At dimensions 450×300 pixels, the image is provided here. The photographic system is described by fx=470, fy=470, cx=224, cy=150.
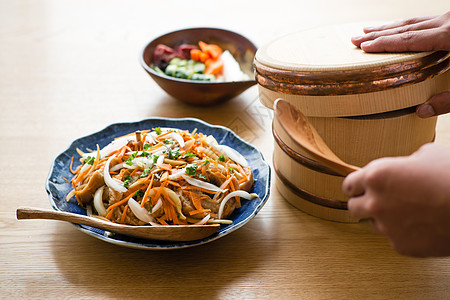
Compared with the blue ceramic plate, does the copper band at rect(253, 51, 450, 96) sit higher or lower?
higher

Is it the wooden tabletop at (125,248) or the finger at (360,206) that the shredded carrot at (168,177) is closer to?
the wooden tabletop at (125,248)

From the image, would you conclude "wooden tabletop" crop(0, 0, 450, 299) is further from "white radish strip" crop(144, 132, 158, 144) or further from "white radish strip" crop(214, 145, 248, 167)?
"white radish strip" crop(144, 132, 158, 144)

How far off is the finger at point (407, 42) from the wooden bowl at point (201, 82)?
1.75ft

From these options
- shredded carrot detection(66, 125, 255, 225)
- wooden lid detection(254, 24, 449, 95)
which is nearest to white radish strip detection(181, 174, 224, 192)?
shredded carrot detection(66, 125, 255, 225)

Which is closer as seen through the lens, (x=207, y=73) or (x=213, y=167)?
(x=213, y=167)

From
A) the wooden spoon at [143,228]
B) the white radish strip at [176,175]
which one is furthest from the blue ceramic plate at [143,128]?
the white radish strip at [176,175]

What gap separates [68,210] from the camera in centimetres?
98

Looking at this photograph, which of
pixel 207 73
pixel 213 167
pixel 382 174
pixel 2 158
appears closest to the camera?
pixel 382 174

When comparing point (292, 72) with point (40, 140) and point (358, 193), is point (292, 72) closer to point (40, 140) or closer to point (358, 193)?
point (358, 193)

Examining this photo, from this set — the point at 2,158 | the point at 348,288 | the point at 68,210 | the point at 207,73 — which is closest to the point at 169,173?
the point at 68,210

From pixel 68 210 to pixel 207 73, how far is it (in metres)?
0.78

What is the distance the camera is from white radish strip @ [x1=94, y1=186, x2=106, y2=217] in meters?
0.96

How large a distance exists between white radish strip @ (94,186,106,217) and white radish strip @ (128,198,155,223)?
0.07m

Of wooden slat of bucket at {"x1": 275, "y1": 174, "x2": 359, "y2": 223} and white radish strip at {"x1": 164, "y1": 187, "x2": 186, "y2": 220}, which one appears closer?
white radish strip at {"x1": 164, "y1": 187, "x2": 186, "y2": 220}
